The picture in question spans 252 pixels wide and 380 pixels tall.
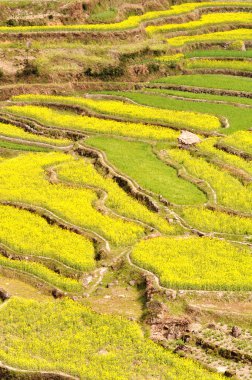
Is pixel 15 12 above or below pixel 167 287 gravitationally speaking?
above

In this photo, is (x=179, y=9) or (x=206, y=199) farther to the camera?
(x=179, y=9)

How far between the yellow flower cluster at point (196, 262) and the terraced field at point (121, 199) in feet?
0.16

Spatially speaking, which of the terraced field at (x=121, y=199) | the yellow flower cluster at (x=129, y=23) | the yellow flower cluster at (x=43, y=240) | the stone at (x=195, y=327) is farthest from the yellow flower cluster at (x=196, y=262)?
the yellow flower cluster at (x=129, y=23)

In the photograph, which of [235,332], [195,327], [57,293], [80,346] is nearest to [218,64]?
[57,293]

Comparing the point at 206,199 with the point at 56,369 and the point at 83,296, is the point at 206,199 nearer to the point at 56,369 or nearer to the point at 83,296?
the point at 83,296

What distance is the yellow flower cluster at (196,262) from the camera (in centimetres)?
1814

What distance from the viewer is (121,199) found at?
923 inches

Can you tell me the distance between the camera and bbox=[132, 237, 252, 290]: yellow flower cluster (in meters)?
18.1

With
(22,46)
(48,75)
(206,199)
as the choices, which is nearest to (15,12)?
(22,46)

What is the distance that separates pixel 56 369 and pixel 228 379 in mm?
3321

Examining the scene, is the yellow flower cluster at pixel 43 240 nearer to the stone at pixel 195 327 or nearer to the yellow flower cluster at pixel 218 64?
the stone at pixel 195 327

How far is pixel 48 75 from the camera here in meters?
36.2

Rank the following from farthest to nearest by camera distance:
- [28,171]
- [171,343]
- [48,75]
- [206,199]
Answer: [48,75] < [28,171] < [206,199] < [171,343]

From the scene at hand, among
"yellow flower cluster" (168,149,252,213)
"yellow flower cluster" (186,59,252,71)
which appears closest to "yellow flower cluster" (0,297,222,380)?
"yellow flower cluster" (168,149,252,213)
